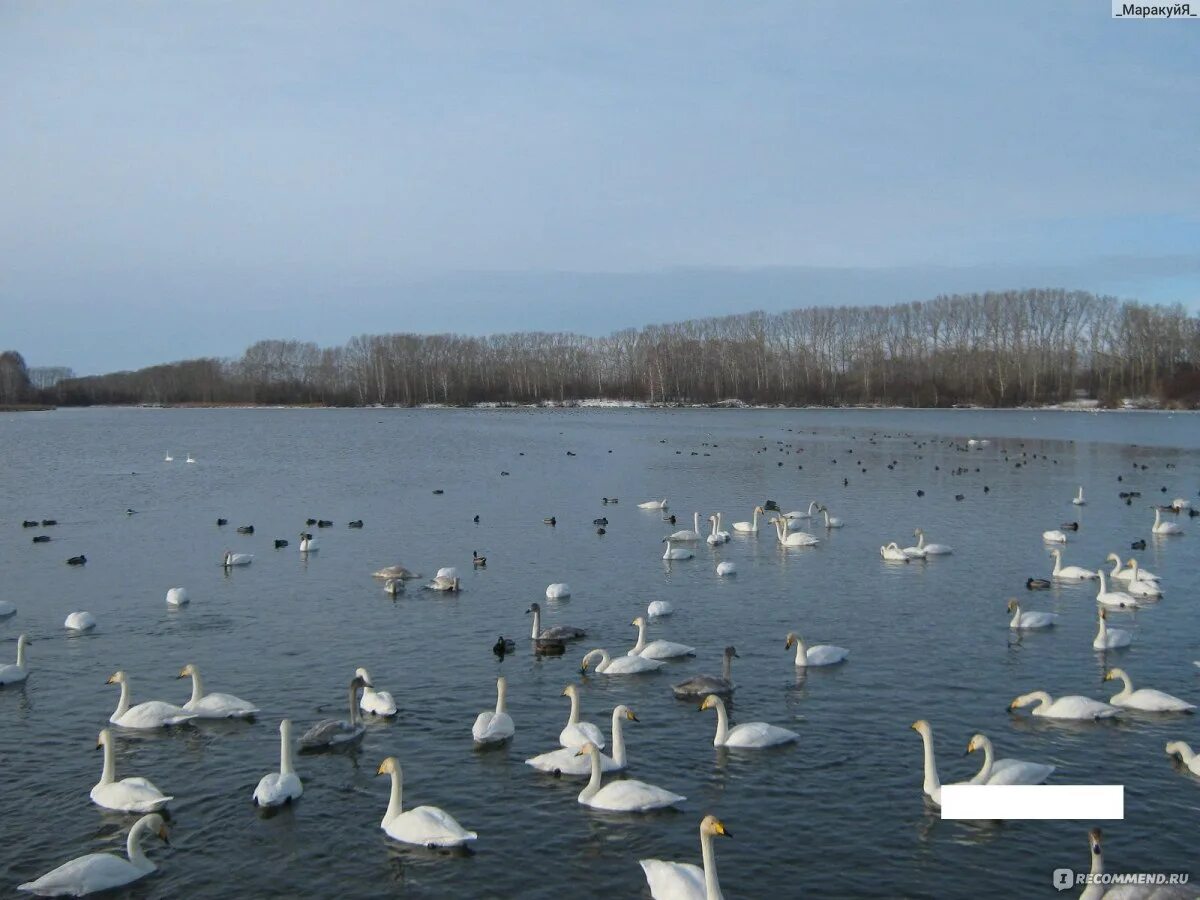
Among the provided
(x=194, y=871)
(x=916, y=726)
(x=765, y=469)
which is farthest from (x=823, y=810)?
(x=765, y=469)

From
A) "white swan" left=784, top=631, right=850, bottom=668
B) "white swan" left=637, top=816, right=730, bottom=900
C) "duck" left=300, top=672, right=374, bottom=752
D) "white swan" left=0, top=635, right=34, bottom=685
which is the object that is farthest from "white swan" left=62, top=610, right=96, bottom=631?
"white swan" left=637, top=816, right=730, bottom=900

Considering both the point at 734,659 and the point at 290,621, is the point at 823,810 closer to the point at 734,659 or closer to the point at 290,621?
the point at 734,659

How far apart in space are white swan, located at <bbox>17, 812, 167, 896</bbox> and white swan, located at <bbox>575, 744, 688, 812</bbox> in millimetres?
4562

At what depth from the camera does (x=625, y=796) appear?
1162 cm

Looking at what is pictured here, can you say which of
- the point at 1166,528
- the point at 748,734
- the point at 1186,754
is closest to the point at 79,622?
the point at 748,734

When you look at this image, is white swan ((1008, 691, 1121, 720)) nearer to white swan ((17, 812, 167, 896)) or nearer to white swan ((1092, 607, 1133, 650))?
white swan ((1092, 607, 1133, 650))

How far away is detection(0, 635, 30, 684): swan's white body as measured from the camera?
16.1 m

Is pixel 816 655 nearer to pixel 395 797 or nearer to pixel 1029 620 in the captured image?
pixel 1029 620

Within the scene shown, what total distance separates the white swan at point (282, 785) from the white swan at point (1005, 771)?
24.8 feet

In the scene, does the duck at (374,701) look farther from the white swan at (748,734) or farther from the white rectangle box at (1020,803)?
the white rectangle box at (1020,803)

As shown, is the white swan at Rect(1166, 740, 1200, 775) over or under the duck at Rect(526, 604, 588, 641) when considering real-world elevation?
under

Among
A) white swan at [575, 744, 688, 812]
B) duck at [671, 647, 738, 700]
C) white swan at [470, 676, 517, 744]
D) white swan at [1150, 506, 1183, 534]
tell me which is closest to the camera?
white swan at [575, 744, 688, 812]

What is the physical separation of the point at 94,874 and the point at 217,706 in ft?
14.8

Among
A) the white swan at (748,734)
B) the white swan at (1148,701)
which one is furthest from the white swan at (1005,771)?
the white swan at (1148,701)
